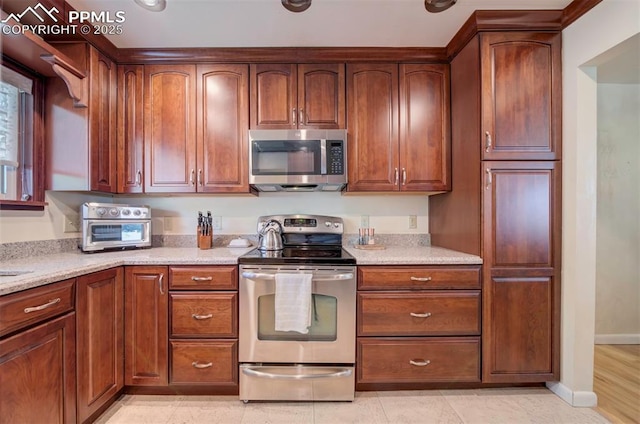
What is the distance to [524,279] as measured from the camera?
1854 millimetres

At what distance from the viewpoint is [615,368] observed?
220 cm

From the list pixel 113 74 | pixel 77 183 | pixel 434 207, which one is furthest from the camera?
pixel 434 207

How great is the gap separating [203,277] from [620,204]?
349 cm

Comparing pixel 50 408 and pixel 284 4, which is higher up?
pixel 284 4

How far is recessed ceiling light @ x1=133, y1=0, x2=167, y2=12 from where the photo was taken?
166 cm

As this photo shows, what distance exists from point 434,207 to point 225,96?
1.87 meters

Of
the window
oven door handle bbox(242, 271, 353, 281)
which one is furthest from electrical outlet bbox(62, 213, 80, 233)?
oven door handle bbox(242, 271, 353, 281)

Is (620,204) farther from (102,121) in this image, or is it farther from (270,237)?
(102,121)

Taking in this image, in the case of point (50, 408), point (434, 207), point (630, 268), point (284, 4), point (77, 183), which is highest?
point (284, 4)

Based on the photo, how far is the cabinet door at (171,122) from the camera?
2.21 m

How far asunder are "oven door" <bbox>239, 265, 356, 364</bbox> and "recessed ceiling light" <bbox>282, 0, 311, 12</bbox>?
1.52m

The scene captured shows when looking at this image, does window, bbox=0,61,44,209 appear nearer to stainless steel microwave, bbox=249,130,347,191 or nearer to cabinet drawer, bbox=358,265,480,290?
stainless steel microwave, bbox=249,130,347,191

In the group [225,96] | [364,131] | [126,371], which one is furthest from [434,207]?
[126,371]

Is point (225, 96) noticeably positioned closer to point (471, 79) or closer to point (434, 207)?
point (471, 79)
